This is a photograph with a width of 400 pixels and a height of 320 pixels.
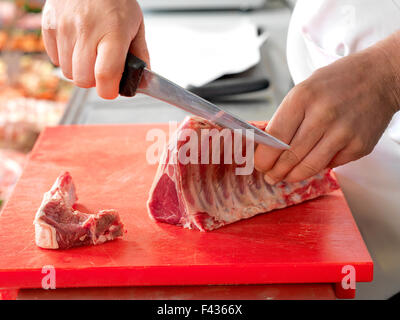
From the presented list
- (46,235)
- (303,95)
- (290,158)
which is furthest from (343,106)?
(46,235)

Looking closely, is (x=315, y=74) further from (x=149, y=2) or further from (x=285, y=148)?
(x=149, y=2)

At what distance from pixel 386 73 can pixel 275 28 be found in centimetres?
213

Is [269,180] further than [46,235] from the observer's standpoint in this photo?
Yes

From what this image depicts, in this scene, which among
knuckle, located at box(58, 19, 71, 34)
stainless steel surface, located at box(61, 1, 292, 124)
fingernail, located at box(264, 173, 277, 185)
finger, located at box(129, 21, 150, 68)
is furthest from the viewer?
stainless steel surface, located at box(61, 1, 292, 124)

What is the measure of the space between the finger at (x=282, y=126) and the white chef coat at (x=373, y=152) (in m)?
0.55

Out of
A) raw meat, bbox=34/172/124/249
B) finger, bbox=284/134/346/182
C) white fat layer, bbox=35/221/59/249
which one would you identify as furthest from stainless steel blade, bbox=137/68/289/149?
white fat layer, bbox=35/221/59/249

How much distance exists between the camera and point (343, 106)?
5.94ft

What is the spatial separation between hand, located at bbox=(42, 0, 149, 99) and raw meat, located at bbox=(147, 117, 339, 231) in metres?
0.36

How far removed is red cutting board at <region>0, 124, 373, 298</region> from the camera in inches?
66.6

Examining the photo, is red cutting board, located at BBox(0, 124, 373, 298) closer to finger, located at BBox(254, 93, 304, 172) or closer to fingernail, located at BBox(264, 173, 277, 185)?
fingernail, located at BBox(264, 173, 277, 185)

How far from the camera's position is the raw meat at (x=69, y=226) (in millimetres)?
1765

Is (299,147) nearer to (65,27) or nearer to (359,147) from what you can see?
(359,147)

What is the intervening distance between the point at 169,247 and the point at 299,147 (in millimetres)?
575

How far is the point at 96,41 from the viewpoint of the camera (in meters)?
1.71
